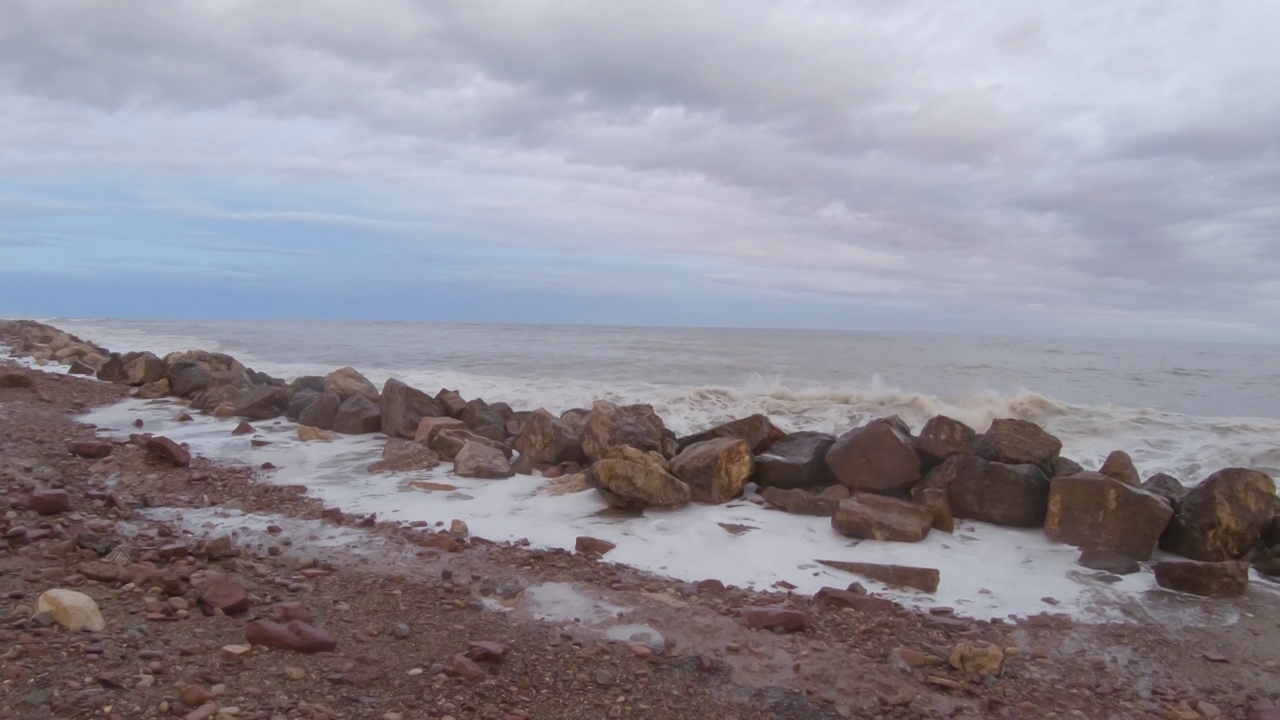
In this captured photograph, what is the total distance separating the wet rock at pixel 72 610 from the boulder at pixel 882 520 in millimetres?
4372

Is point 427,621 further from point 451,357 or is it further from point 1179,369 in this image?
point 1179,369

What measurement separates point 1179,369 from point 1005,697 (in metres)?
24.6

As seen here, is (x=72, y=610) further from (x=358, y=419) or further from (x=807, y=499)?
(x=358, y=419)

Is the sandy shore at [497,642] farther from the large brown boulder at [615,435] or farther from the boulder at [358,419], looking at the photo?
the boulder at [358,419]

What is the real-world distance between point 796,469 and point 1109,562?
2311 millimetres

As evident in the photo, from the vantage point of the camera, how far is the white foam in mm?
4938

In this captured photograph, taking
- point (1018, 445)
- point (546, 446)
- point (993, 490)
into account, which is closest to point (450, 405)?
point (546, 446)

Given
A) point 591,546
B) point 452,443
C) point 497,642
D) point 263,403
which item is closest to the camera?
point 497,642

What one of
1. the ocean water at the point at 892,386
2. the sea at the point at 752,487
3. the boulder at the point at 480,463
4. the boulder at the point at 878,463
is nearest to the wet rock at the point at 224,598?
the sea at the point at 752,487

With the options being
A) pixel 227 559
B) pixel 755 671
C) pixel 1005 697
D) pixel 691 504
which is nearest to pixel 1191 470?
pixel 691 504

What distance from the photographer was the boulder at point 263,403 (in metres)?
10.0

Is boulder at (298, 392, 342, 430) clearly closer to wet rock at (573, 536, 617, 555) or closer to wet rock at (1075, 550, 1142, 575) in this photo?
wet rock at (573, 536, 617, 555)

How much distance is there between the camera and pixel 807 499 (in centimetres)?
645

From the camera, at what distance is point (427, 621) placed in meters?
3.92
